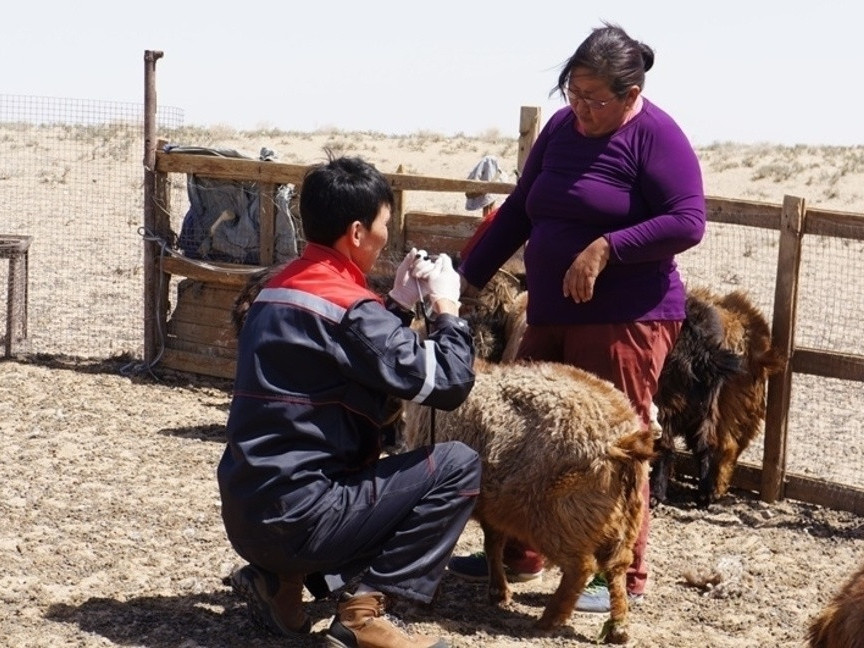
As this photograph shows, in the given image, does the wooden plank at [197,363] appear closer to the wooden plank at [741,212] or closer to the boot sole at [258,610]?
the wooden plank at [741,212]

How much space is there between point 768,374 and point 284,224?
3.92 m

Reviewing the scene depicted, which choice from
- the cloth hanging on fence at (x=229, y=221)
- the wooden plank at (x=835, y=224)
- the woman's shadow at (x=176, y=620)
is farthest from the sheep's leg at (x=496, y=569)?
the cloth hanging on fence at (x=229, y=221)

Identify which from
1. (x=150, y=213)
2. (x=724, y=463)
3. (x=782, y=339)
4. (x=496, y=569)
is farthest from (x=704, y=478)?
(x=150, y=213)

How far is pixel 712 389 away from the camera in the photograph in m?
7.03

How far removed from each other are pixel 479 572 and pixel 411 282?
5.64 ft

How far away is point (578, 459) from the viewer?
183 inches

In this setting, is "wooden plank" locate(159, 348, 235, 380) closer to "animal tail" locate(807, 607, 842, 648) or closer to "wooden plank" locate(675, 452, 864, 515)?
"wooden plank" locate(675, 452, 864, 515)

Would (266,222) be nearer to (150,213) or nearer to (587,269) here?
(150,213)

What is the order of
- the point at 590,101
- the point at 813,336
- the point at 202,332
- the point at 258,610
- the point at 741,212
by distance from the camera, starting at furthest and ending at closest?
the point at 813,336, the point at 202,332, the point at 741,212, the point at 590,101, the point at 258,610

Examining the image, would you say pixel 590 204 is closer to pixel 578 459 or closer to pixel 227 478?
pixel 578 459

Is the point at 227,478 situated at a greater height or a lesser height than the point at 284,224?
lesser

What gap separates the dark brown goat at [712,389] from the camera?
7035mm

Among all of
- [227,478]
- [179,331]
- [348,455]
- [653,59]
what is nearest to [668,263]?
[653,59]

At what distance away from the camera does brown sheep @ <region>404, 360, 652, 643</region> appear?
4.66 m
